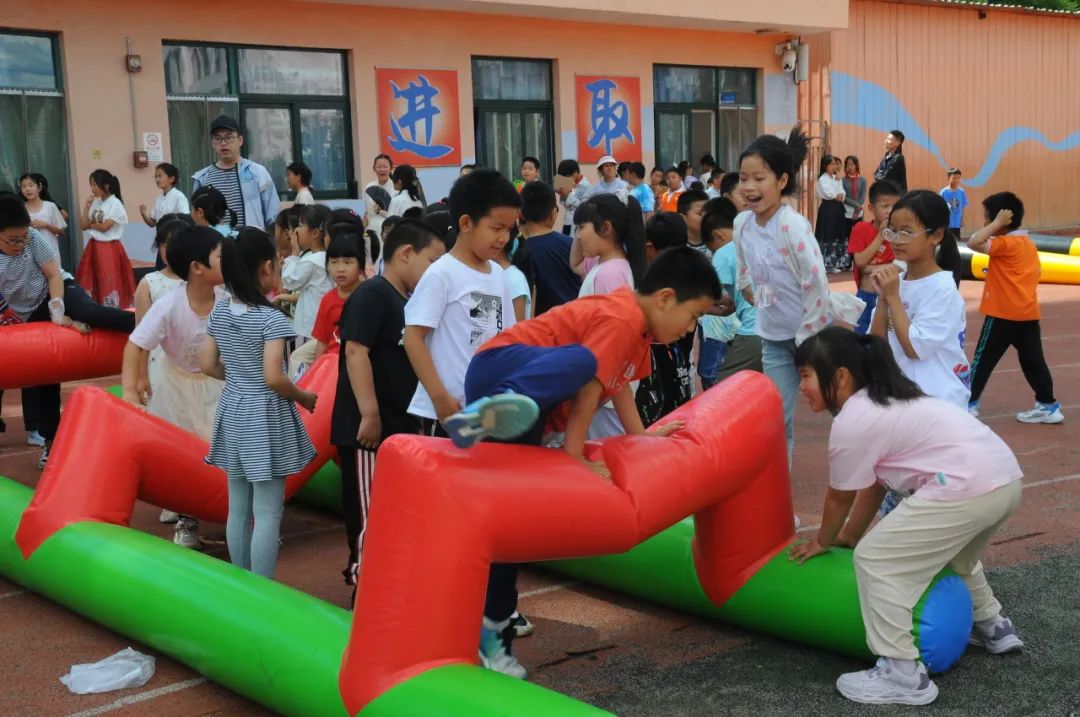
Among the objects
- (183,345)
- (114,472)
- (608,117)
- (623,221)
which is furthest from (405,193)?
(608,117)

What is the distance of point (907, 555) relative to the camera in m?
3.98

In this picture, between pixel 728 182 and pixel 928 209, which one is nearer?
pixel 928 209

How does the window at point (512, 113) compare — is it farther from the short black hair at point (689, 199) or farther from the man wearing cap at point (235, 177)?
the short black hair at point (689, 199)

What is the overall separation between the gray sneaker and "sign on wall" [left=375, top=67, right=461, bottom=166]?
13.8 m

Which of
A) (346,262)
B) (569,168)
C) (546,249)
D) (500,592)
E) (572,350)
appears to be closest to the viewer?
(572,350)

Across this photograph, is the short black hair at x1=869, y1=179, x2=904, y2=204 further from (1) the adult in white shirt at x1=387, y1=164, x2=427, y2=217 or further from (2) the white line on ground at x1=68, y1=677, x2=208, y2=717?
(2) the white line on ground at x1=68, y1=677, x2=208, y2=717

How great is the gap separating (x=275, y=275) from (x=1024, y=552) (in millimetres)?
3527

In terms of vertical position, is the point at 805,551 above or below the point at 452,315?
below

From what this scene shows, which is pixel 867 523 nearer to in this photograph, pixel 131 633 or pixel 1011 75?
pixel 131 633

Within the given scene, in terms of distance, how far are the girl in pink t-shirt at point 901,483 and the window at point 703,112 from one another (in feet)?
55.8

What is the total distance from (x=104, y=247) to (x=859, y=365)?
33.3 feet

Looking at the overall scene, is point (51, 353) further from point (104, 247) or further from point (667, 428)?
point (104, 247)

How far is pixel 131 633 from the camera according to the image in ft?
15.2

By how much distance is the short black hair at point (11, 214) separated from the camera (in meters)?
7.18
